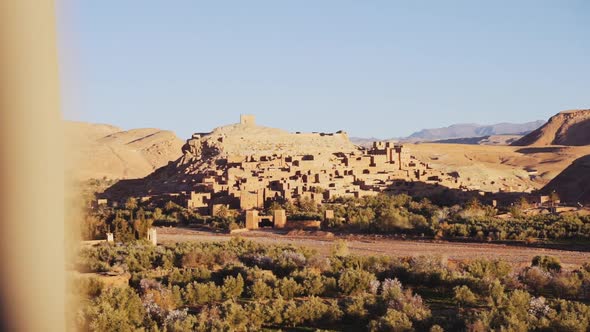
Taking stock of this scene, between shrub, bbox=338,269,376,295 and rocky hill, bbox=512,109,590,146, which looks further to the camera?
rocky hill, bbox=512,109,590,146

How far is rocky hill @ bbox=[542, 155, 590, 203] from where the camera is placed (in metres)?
38.7

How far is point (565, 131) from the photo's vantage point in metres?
107

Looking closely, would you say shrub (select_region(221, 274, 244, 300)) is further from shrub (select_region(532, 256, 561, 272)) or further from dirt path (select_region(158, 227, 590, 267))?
shrub (select_region(532, 256, 561, 272))

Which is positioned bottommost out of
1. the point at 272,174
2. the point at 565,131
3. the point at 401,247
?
the point at 401,247

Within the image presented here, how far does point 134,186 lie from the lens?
1938 inches

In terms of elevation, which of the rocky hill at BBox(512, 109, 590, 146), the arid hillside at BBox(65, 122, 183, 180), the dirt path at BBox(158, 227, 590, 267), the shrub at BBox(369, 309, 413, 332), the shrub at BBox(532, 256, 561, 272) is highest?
the rocky hill at BBox(512, 109, 590, 146)

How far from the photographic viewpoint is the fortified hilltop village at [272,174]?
3719cm

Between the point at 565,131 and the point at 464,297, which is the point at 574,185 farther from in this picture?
the point at 565,131

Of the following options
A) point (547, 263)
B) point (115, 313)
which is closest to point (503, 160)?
point (547, 263)

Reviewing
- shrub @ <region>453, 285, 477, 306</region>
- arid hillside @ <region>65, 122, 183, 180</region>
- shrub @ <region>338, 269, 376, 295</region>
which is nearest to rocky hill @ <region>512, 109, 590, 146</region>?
arid hillside @ <region>65, 122, 183, 180</region>

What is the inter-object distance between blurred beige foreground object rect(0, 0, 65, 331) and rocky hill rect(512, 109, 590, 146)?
10367cm

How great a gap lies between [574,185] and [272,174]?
55.1 ft

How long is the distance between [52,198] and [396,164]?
1705 inches

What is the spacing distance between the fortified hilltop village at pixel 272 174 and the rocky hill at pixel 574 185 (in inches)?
182
